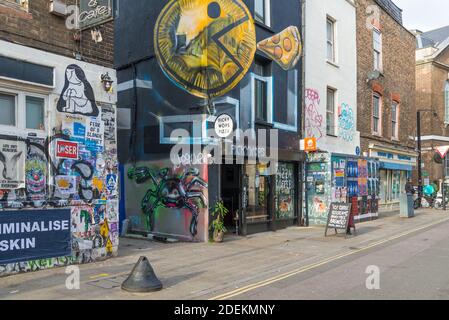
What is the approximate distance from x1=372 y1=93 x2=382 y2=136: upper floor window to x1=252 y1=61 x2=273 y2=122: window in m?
9.79

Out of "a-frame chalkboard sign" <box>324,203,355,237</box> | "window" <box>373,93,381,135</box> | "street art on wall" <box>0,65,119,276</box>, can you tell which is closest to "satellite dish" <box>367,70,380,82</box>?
"window" <box>373,93,381,135</box>

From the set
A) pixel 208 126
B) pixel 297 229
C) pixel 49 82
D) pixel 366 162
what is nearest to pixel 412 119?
pixel 366 162

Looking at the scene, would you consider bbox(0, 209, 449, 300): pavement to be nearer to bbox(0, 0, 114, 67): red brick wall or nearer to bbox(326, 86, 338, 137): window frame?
bbox(0, 0, 114, 67): red brick wall

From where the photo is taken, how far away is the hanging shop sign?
28.2 ft

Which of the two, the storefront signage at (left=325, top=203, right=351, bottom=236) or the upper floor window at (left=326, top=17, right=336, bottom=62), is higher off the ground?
the upper floor window at (left=326, top=17, right=336, bottom=62)

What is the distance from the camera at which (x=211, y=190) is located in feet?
39.7

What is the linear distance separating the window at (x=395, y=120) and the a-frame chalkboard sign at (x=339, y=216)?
12.7 m

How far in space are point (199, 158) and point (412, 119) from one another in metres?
19.5

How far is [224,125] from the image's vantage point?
454 inches

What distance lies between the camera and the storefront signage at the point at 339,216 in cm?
1323

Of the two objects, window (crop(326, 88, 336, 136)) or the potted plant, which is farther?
window (crop(326, 88, 336, 136))

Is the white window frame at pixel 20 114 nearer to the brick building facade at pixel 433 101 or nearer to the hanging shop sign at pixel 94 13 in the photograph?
the hanging shop sign at pixel 94 13

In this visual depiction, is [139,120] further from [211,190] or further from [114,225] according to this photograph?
[114,225]
